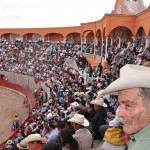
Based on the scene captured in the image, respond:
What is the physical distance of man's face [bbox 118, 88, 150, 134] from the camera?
4.57ft

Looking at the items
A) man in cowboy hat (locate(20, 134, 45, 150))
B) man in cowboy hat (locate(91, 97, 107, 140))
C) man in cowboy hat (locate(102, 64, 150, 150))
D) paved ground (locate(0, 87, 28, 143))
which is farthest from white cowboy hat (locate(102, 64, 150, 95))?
paved ground (locate(0, 87, 28, 143))

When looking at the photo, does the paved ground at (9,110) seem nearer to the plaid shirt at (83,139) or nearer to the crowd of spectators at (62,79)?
the crowd of spectators at (62,79)

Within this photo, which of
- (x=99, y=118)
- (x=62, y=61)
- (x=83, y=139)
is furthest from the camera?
(x=62, y=61)

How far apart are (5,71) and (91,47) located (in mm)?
10529

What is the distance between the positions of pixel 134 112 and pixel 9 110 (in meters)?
20.3

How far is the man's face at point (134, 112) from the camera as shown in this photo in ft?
4.57

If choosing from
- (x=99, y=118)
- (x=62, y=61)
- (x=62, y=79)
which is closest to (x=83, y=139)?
(x=99, y=118)

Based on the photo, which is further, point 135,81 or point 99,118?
point 99,118

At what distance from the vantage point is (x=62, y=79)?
811 inches

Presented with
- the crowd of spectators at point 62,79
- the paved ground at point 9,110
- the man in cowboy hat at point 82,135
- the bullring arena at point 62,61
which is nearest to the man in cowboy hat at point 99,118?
the crowd of spectators at point 62,79

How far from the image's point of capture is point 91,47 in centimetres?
2858

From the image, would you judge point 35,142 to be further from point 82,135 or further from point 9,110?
point 9,110

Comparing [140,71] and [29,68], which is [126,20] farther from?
[140,71]

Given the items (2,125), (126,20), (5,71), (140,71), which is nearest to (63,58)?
(5,71)
